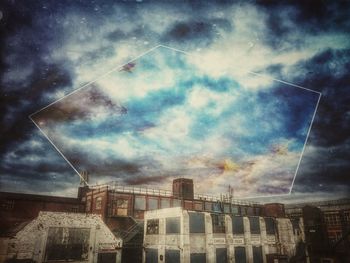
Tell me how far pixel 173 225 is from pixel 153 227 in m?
4.07

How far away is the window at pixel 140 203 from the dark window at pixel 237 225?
14.3 m

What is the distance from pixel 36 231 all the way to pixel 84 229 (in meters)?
4.62

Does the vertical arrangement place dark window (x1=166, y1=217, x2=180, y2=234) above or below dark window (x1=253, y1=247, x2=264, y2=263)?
above

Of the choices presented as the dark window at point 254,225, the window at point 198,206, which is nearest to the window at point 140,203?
the window at point 198,206

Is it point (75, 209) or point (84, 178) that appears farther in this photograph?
point (84, 178)

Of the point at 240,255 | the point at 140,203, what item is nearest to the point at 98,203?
the point at 140,203

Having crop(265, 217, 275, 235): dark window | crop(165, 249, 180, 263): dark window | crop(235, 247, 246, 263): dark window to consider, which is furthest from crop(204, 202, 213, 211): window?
crop(165, 249, 180, 263): dark window

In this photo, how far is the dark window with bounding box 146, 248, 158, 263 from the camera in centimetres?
2910

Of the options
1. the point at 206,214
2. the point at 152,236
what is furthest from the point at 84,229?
the point at 206,214

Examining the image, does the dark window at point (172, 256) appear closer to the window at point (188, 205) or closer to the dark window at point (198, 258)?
the dark window at point (198, 258)

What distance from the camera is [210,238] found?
91.4 ft

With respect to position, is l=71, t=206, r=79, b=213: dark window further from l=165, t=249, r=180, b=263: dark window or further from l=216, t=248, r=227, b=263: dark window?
l=216, t=248, r=227, b=263: dark window

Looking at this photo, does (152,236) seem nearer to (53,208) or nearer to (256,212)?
(53,208)

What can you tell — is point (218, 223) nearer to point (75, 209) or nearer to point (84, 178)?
point (75, 209)
